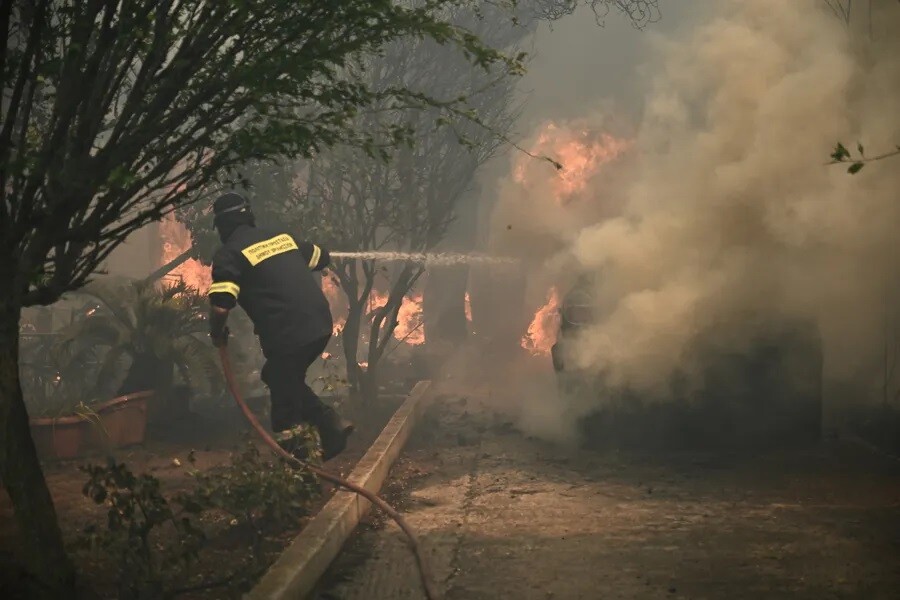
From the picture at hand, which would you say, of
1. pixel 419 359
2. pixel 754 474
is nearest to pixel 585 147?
pixel 419 359

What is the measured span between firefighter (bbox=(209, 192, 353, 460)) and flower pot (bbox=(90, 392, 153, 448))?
2645 millimetres

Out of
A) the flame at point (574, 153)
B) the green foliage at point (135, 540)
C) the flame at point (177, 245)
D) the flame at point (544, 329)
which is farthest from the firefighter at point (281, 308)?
the flame at point (177, 245)

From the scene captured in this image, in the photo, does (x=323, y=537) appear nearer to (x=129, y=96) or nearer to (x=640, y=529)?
(x=640, y=529)

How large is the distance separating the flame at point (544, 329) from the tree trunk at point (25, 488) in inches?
661

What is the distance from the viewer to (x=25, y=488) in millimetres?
4102

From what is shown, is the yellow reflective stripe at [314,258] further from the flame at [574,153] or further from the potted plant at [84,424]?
the flame at [574,153]

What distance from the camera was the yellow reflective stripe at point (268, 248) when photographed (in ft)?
23.9

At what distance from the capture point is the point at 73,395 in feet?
37.9

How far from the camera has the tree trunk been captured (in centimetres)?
406

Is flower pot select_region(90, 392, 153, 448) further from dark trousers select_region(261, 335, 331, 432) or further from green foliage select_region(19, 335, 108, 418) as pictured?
dark trousers select_region(261, 335, 331, 432)

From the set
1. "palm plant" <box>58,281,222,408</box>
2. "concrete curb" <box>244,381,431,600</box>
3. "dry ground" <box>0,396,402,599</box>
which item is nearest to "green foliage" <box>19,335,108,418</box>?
"palm plant" <box>58,281,222,408</box>

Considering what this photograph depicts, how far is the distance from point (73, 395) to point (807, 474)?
836 centimetres

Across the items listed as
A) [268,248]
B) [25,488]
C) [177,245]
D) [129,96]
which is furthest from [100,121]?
[177,245]

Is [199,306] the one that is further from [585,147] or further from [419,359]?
[585,147]
